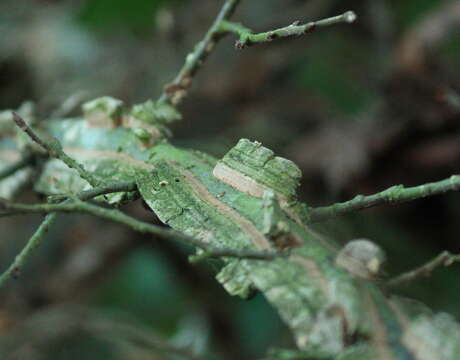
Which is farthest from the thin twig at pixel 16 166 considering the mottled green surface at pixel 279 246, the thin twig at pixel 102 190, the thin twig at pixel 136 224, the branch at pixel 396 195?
the branch at pixel 396 195

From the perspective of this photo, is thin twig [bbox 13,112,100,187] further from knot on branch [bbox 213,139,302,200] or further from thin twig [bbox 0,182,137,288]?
knot on branch [bbox 213,139,302,200]

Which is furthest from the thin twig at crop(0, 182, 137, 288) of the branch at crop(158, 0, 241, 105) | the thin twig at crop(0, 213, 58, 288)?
the branch at crop(158, 0, 241, 105)

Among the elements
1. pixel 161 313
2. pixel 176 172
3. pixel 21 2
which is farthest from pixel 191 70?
pixel 21 2

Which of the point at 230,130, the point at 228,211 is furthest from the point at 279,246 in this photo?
the point at 230,130

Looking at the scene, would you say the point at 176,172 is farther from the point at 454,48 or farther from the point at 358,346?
the point at 454,48

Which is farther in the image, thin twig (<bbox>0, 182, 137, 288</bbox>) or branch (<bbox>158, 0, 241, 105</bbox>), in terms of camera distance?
branch (<bbox>158, 0, 241, 105</bbox>)

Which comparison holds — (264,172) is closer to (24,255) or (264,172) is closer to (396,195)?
(396,195)
